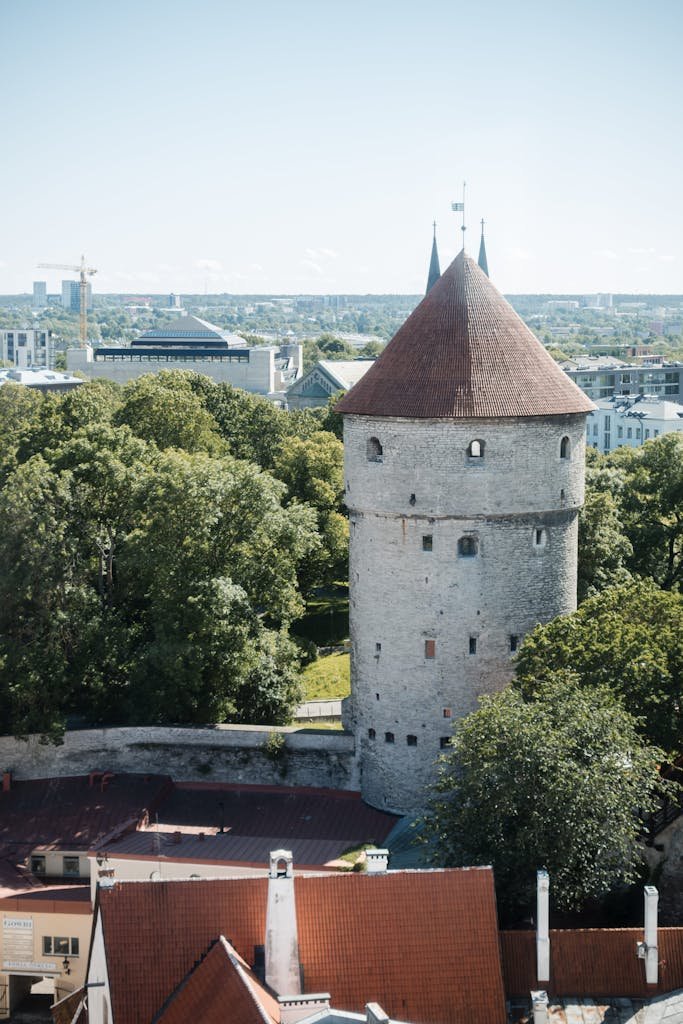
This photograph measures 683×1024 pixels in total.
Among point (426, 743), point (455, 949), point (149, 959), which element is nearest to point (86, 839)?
point (426, 743)

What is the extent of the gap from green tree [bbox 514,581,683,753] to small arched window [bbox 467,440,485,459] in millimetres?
5136

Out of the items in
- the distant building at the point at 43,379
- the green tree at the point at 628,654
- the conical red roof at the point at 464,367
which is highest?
the conical red roof at the point at 464,367

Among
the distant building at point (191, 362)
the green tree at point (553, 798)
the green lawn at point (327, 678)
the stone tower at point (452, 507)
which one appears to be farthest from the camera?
the distant building at point (191, 362)

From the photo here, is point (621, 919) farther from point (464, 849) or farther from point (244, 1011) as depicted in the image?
point (244, 1011)

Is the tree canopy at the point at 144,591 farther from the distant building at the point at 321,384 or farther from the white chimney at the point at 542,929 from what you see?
the distant building at the point at 321,384

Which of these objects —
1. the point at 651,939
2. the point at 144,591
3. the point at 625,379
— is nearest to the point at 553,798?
the point at 651,939

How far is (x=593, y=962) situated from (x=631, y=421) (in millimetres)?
99653

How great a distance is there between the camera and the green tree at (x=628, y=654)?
34.4 metres

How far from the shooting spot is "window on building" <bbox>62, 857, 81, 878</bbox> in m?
40.1

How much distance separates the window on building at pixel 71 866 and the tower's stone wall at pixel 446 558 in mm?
8978

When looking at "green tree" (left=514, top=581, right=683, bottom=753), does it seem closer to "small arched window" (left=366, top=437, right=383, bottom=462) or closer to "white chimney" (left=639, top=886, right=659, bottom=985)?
"white chimney" (left=639, top=886, right=659, bottom=985)

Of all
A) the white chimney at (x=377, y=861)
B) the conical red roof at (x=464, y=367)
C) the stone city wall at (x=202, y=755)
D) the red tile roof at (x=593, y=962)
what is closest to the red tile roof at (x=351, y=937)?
the white chimney at (x=377, y=861)

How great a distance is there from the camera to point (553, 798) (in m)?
30.5

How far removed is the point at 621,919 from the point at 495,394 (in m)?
14.7
